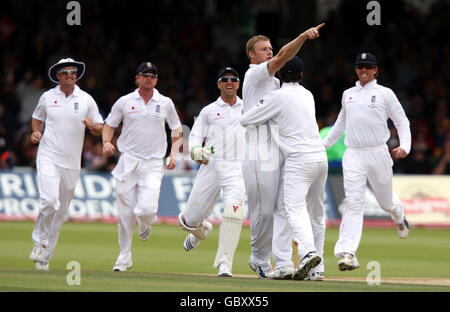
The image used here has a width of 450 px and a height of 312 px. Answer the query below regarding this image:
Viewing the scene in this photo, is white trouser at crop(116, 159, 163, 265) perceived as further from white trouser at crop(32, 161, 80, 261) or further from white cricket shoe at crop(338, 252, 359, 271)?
white cricket shoe at crop(338, 252, 359, 271)

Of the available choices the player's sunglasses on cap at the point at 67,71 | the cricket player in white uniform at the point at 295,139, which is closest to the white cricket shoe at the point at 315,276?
the cricket player in white uniform at the point at 295,139

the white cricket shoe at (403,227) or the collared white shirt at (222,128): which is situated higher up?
the collared white shirt at (222,128)

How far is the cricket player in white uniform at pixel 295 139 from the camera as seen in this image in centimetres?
1130

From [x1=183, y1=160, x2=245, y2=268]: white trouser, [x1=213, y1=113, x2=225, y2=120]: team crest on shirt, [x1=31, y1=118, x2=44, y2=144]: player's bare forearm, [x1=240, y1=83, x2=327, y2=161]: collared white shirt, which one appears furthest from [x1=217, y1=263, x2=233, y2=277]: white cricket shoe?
[x1=31, y1=118, x2=44, y2=144]: player's bare forearm

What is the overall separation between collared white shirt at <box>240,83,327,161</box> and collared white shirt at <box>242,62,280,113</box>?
0.23 meters

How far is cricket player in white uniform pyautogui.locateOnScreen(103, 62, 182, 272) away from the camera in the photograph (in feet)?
44.9

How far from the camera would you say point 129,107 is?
13828 millimetres

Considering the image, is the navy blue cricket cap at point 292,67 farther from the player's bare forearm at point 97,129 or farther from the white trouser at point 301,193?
the player's bare forearm at point 97,129

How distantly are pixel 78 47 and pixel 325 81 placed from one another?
6656mm

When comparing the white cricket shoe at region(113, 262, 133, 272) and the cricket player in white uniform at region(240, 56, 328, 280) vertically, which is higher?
the cricket player in white uniform at region(240, 56, 328, 280)

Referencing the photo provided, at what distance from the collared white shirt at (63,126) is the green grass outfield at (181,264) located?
1547 mm

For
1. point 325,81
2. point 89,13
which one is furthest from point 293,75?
point 89,13

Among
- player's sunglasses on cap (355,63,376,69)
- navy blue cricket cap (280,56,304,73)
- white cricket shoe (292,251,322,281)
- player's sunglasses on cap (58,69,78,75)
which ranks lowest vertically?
white cricket shoe (292,251,322,281)
